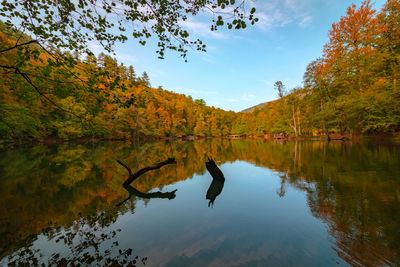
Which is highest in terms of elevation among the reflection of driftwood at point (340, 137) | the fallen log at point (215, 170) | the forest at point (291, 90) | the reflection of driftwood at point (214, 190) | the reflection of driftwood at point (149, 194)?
the forest at point (291, 90)

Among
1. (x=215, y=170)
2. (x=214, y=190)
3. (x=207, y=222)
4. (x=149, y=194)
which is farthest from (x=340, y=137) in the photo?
(x=149, y=194)

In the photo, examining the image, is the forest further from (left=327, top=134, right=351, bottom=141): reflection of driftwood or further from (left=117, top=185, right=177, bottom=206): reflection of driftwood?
(left=117, top=185, right=177, bottom=206): reflection of driftwood

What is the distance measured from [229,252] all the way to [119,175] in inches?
372

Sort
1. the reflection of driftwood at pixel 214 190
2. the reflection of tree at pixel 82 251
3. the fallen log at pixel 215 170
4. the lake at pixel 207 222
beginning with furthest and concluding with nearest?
1. the fallen log at pixel 215 170
2. the reflection of driftwood at pixel 214 190
3. the lake at pixel 207 222
4. the reflection of tree at pixel 82 251

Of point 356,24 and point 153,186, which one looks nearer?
point 153,186

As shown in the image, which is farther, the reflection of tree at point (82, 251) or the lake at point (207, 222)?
the lake at point (207, 222)

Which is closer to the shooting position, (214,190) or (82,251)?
(82,251)

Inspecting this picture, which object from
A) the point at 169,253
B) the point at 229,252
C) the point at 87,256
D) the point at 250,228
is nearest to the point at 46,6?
the point at 87,256

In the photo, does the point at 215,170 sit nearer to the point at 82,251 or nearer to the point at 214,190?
the point at 214,190

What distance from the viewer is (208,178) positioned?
37.3 ft

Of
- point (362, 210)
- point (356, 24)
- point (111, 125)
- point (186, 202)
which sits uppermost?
point (356, 24)

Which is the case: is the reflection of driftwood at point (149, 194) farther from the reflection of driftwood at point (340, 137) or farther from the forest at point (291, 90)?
the reflection of driftwood at point (340, 137)

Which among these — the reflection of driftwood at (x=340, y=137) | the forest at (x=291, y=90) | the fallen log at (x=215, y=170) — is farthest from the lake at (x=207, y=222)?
the reflection of driftwood at (x=340, y=137)

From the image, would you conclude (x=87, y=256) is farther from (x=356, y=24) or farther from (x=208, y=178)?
(x=356, y=24)
